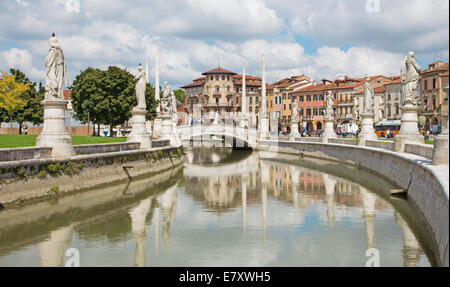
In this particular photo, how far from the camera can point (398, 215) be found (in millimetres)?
14148

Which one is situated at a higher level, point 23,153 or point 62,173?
point 23,153

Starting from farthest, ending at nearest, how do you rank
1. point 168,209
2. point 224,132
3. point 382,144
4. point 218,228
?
1. point 224,132
2. point 382,144
3. point 168,209
4. point 218,228

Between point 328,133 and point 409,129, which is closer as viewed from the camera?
point 409,129

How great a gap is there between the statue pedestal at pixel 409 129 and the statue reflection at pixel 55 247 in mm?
13361

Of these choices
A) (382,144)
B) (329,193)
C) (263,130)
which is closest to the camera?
(329,193)

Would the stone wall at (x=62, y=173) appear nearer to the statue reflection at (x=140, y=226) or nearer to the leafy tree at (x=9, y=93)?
the statue reflection at (x=140, y=226)

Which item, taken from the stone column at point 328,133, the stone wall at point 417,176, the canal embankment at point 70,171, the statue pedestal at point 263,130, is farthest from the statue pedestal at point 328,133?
the canal embankment at point 70,171

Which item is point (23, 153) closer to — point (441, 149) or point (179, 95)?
point (441, 149)

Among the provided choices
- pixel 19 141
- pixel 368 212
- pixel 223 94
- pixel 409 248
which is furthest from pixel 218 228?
pixel 223 94

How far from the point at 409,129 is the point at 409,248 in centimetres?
1016

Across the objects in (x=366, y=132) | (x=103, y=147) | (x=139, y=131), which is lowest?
(x=103, y=147)

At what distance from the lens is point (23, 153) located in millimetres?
14773

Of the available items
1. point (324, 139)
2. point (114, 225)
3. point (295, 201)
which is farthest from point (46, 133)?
point (324, 139)

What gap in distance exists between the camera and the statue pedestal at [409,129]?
19.4 m
